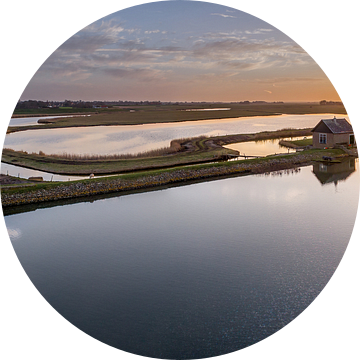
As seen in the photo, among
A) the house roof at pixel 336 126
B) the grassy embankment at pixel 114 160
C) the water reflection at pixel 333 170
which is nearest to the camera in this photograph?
A: the water reflection at pixel 333 170

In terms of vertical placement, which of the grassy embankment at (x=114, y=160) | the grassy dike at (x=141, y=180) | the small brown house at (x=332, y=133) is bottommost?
the grassy dike at (x=141, y=180)

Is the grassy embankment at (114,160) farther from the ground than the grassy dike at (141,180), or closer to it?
farther from the ground

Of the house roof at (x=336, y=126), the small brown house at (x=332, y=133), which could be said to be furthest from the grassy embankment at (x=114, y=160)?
the house roof at (x=336, y=126)

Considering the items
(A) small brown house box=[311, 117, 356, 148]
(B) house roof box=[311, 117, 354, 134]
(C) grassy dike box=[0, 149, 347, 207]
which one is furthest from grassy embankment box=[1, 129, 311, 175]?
(B) house roof box=[311, 117, 354, 134]

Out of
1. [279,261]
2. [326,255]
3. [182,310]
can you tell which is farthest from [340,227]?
[182,310]

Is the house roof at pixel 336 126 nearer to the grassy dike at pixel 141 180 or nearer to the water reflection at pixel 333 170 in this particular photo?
the grassy dike at pixel 141 180

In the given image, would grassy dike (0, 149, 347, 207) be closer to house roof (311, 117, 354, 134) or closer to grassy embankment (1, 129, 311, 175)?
house roof (311, 117, 354, 134)

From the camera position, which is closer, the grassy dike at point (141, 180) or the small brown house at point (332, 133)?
the grassy dike at point (141, 180)

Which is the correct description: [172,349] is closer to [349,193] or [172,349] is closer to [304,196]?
[304,196]
